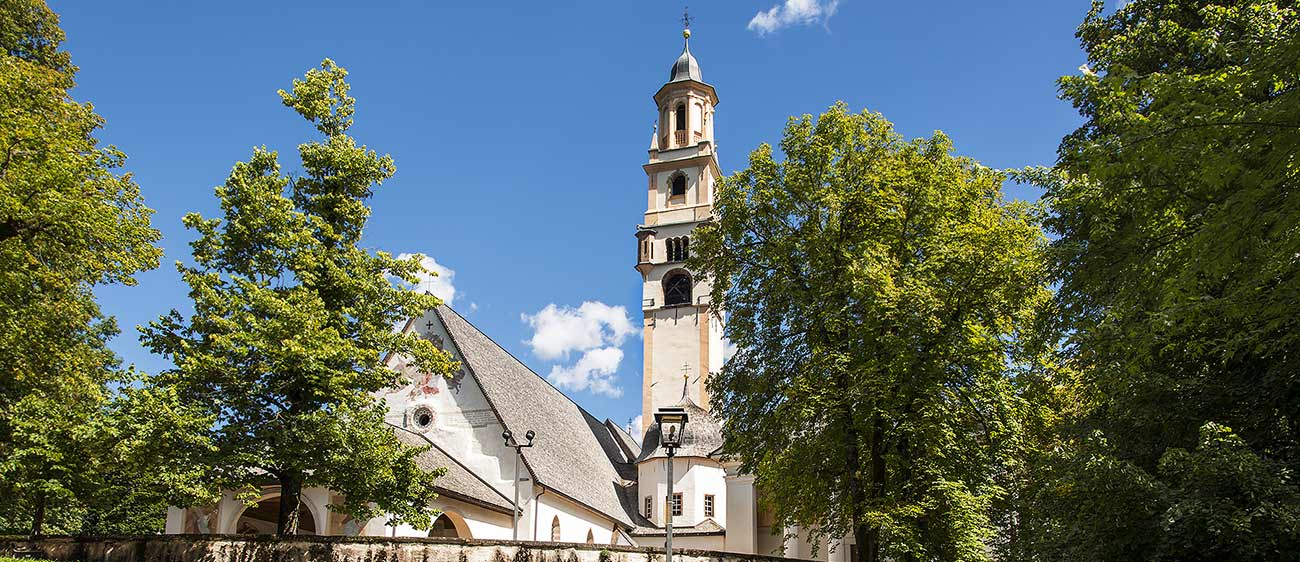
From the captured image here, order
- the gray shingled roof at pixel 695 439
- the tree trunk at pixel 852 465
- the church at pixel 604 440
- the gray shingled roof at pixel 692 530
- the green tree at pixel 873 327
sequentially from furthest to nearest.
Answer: the gray shingled roof at pixel 695 439 < the gray shingled roof at pixel 692 530 < the church at pixel 604 440 < the tree trunk at pixel 852 465 < the green tree at pixel 873 327

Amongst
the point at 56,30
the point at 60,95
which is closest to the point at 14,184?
the point at 60,95

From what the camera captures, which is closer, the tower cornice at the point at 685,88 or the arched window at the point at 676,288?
the arched window at the point at 676,288

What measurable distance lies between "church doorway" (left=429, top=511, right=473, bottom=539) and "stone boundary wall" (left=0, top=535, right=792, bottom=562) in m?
8.63

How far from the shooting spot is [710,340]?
4647 centimetres

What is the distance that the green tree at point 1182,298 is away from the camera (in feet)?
28.7

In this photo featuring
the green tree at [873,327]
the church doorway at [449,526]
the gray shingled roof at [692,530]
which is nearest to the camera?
the green tree at [873,327]

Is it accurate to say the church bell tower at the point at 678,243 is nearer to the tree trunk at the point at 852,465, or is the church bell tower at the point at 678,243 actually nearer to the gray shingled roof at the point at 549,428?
the gray shingled roof at the point at 549,428

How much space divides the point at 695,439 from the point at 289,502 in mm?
24580

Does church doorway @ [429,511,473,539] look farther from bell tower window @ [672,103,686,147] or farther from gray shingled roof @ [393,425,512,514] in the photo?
bell tower window @ [672,103,686,147]

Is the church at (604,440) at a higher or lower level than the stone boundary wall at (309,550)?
higher

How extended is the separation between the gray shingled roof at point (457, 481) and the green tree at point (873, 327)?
848 cm

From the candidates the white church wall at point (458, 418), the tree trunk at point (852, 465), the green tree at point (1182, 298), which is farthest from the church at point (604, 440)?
the green tree at point (1182, 298)

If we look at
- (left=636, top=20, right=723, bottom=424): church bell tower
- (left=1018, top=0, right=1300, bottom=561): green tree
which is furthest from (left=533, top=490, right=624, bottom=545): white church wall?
(left=1018, top=0, right=1300, bottom=561): green tree

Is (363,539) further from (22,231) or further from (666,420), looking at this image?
(22,231)
